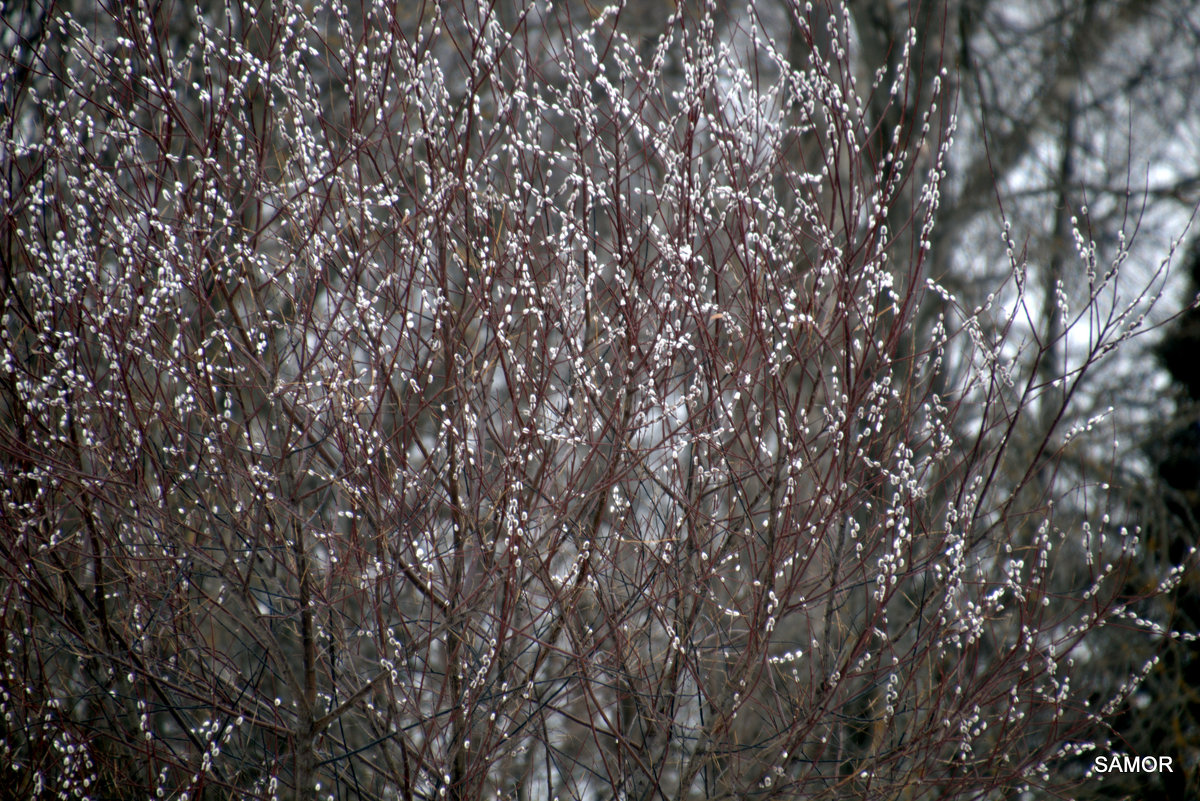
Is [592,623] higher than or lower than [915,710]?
higher

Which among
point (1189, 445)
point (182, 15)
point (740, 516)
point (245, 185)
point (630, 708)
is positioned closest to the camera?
point (740, 516)

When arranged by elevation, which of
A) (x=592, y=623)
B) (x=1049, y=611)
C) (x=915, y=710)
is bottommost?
(x=915, y=710)

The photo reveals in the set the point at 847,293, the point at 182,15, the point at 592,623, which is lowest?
the point at 592,623

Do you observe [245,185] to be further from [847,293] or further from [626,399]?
[847,293]

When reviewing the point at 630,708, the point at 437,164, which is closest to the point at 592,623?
the point at 630,708

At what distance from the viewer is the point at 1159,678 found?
764cm

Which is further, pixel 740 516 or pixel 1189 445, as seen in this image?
pixel 1189 445

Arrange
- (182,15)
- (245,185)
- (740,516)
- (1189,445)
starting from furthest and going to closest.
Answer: (1189,445)
(182,15)
(245,185)
(740,516)

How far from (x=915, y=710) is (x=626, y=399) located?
1.50m

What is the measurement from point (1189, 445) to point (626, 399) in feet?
23.2

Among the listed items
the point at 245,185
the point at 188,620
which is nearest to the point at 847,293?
the point at 245,185

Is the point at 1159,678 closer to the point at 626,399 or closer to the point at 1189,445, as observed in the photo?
the point at 1189,445

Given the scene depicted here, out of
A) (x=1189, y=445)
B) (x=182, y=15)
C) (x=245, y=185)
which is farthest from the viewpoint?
(x=1189, y=445)

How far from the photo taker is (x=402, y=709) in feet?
10.7
